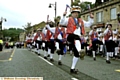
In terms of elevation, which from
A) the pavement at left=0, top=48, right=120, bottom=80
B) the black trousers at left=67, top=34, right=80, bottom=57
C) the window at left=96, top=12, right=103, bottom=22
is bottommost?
the pavement at left=0, top=48, right=120, bottom=80

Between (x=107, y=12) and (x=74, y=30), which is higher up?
(x=107, y=12)

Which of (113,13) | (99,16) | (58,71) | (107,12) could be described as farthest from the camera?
(99,16)

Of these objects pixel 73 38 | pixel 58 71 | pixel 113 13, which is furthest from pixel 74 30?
pixel 113 13

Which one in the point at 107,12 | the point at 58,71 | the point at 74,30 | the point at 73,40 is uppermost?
the point at 107,12

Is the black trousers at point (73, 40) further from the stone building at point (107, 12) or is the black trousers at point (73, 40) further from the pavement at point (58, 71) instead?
the stone building at point (107, 12)

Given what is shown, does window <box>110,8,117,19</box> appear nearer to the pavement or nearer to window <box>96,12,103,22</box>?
window <box>96,12,103,22</box>

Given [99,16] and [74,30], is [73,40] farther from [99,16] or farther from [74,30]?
[99,16]

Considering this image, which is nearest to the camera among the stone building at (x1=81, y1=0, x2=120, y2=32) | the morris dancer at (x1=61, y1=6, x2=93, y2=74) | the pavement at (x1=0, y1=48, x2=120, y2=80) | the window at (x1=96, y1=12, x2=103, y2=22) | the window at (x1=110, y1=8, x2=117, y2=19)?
the pavement at (x1=0, y1=48, x2=120, y2=80)

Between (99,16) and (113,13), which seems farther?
(99,16)

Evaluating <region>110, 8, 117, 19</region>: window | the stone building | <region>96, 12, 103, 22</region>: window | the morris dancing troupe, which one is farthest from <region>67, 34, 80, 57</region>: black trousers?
<region>96, 12, 103, 22</region>: window

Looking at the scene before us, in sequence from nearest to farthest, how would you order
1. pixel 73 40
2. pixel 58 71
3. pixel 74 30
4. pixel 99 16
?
pixel 73 40
pixel 74 30
pixel 58 71
pixel 99 16

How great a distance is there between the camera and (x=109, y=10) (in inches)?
1334

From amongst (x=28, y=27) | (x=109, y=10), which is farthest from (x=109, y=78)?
(x=28, y=27)

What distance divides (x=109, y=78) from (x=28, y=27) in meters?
104
